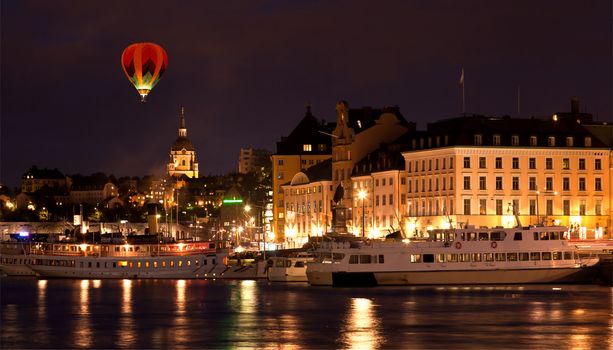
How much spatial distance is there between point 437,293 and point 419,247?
17.9 feet

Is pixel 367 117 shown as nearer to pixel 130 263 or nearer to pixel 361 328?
pixel 130 263

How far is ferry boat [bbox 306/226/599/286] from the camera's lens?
314ft

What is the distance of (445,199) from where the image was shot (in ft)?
408

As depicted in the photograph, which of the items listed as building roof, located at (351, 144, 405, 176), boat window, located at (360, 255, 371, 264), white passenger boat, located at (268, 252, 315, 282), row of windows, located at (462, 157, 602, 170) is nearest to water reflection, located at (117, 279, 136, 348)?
white passenger boat, located at (268, 252, 315, 282)

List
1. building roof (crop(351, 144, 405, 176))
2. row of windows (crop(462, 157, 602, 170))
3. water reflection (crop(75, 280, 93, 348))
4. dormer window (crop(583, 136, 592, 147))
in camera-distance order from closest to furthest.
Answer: water reflection (crop(75, 280, 93, 348)) → row of windows (crop(462, 157, 602, 170)) → dormer window (crop(583, 136, 592, 147)) → building roof (crop(351, 144, 405, 176))

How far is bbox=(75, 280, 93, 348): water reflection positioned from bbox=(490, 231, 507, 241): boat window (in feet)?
86.6

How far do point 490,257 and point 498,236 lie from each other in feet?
4.80

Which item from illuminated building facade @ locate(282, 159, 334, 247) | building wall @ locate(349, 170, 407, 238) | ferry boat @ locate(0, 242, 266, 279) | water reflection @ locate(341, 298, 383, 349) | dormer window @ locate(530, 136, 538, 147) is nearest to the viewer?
water reflection @ locate(341, 298, 383, 349)

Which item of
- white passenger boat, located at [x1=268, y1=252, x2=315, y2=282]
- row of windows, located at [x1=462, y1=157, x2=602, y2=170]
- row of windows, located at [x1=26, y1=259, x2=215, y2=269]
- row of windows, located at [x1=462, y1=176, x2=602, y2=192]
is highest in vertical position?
row of windows, located at [x1=462, y1=157, x2=602, y2=170]

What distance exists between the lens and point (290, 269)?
11044 cm

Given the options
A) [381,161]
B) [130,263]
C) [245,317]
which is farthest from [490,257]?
[381,161]

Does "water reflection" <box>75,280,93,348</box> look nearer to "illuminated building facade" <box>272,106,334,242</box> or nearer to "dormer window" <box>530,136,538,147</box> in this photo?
"dormer window" <box>530,136,538,147</box>

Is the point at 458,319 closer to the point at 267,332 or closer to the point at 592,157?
the point at 267,332

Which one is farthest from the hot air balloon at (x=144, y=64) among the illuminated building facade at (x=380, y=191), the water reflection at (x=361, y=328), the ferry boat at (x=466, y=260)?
the water reflection at (x=361, y=328)
